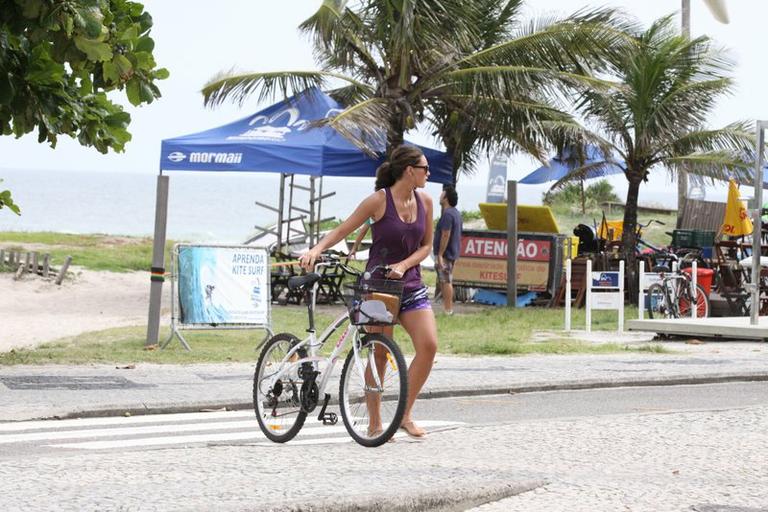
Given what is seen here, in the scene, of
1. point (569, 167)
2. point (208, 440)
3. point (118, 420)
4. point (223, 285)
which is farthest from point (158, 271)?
point (569, 167)

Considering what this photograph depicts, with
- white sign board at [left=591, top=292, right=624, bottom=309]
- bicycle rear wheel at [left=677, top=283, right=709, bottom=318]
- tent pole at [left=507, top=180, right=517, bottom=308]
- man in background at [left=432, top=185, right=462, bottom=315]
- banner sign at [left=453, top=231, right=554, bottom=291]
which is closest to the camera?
white sign board at [left=591, top=292, right=624, bottom=309]

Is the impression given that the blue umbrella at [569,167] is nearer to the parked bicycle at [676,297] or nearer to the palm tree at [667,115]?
the palm tree at [667,115]

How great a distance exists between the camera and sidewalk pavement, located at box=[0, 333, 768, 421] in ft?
35.2

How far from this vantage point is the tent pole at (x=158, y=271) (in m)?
15.4

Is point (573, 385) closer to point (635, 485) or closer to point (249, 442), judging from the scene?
point (249, 442)

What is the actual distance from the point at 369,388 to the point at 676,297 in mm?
12876

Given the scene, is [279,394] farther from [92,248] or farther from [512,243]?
[92,248]

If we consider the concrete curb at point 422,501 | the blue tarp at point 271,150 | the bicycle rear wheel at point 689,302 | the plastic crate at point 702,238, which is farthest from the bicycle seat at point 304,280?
the plastic crate at point 702,238

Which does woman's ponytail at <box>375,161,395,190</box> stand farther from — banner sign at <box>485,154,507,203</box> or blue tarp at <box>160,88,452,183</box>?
banner sign at <box>485,154,507,203</box>

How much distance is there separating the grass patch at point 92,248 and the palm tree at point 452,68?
43.1 ft

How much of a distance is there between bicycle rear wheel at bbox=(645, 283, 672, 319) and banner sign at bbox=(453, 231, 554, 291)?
3901 mm

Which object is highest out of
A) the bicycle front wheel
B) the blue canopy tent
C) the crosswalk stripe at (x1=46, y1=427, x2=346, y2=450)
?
the blue canopy tent

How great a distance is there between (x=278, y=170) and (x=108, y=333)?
5582 millimetres

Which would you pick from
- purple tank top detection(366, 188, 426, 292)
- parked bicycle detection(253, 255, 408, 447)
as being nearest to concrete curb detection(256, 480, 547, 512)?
parked bicycle detection(253, 255, 408, 447)
